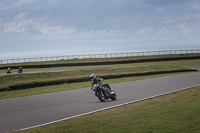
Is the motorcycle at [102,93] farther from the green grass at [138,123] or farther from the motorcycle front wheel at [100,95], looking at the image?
the green grass at [138,123]

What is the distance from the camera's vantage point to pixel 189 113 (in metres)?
11.5

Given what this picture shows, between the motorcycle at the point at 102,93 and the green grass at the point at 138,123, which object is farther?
the motorcycle at the point at 102,93

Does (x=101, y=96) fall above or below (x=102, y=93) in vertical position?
below

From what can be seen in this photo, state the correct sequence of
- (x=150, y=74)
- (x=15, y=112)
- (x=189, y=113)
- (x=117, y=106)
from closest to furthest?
(x=189, y=113) < (x=15, y=112) < (x=117, y=106) < (x=150, y=74)

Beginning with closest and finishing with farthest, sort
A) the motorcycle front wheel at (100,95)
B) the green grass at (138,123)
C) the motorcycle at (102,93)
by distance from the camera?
the green grass at (138,123) → the motorcycle at (102,93) → the motorcycle front wheel at (100,95)

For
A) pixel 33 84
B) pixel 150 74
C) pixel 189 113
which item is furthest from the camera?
pixel 150 74

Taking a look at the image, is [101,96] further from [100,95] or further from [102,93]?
[102,93]

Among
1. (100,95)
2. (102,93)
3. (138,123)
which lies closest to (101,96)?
(100,95)

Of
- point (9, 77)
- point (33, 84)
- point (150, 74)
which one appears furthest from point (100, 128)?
point (150, 74)

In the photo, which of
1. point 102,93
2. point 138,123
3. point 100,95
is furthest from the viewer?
point 102,93

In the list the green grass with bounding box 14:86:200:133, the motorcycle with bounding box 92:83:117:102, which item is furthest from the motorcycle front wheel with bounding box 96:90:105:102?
the green grass with bounding box 14:86:200:133

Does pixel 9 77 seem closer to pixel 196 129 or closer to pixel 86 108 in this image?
pixel 86 108

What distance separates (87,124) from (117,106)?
472 cm

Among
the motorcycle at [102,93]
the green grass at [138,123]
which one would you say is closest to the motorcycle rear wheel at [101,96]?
the motorcycle at [102,93]
